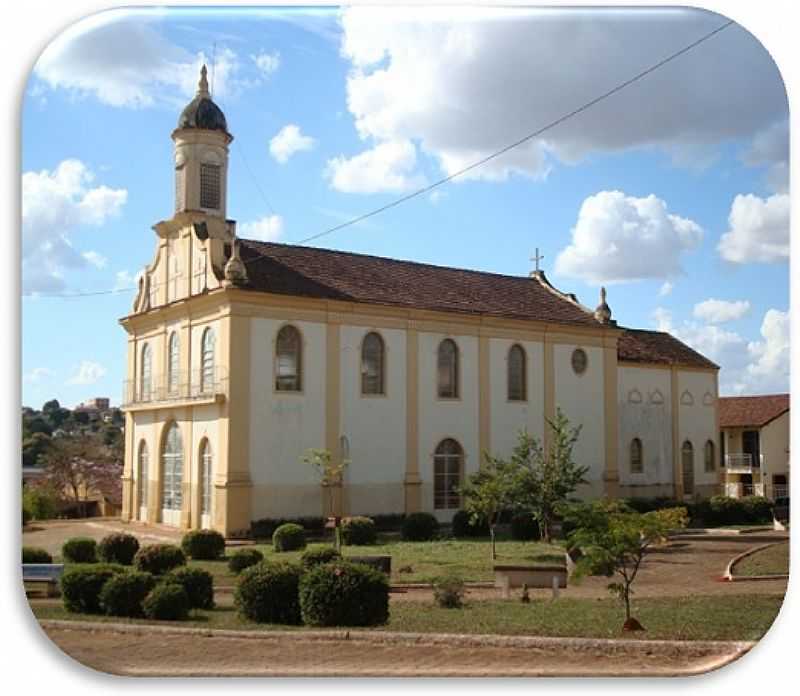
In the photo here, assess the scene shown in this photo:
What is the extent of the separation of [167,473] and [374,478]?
3315mm

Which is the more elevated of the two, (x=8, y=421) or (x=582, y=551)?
(x=8, y=421)

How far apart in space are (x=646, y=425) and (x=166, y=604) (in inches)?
301

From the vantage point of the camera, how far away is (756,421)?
39.5 feet

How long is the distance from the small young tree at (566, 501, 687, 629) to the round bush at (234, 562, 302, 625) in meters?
3.22

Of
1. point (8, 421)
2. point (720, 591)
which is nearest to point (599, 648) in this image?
point (720, 591)

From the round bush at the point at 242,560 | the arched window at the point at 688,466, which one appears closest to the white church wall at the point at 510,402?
the arched window at the point at 688,466

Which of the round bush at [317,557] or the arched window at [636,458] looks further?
the arched window at [636,458]

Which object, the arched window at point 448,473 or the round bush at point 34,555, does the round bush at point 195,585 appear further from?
the arched window at point 448,473

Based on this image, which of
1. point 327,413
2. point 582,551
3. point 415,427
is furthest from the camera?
point 415,427

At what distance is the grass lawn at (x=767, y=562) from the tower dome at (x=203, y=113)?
309 inches

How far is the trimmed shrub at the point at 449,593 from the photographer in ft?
38.3

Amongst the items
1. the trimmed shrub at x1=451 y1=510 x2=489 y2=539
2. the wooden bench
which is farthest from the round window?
the wooden bench

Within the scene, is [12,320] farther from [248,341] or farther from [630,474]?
[630,474]

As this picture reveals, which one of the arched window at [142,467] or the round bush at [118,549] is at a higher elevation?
the arched window at [142,467]
